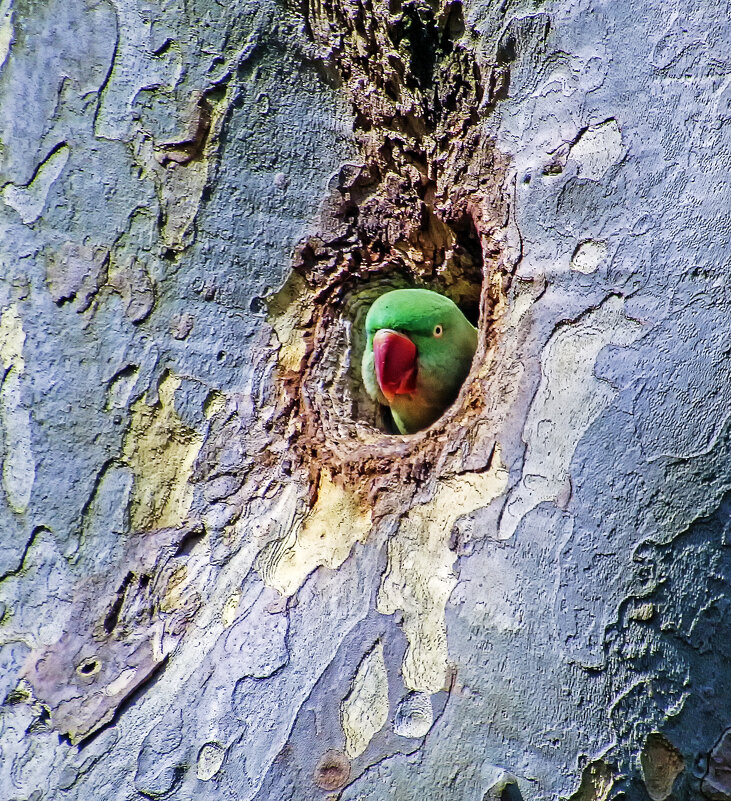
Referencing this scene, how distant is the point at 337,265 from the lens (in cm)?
200

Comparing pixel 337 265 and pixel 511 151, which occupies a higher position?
pixel 511 151

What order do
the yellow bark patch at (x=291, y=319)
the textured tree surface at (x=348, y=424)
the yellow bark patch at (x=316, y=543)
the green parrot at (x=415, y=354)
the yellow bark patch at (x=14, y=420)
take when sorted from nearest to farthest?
the textured tree surface at (x=348, y=424), the yellow bark patch at (x=316, y=543), the yellow bark patch at (x=14, y=420), the yellow bark patch at (x=291, y=319), the green parrot at (x=415, y=354)

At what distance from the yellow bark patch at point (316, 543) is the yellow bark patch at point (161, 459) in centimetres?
26

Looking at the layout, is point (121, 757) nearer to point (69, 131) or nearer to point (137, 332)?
point (137, 332)

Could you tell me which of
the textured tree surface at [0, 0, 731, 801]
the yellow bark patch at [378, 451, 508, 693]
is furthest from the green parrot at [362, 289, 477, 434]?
the yellow bark patch at [378, 451, 508, 693]

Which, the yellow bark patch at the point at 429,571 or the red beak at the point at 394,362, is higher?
the red beak at the point at 394,362

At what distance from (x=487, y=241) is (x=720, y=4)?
0.66m

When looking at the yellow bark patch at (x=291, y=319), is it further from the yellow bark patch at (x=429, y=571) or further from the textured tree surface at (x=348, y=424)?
the yellow bark patch at (x=429, y=571)

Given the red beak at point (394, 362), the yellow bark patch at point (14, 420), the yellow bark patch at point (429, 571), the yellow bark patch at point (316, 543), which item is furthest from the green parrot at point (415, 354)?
the yellow bark patch at point (14, 420)

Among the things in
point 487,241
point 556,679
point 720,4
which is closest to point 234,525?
point 556,679

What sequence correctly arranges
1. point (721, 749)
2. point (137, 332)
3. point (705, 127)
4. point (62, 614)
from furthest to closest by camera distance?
point (137, 332) < point (62, 614) < point (705, 127) < point (721, 749)

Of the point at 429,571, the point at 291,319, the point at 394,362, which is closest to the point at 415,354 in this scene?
the point at 394,362

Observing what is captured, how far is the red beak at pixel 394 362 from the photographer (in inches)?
95.0

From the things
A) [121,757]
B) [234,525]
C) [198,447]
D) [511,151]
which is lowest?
[121,757]
